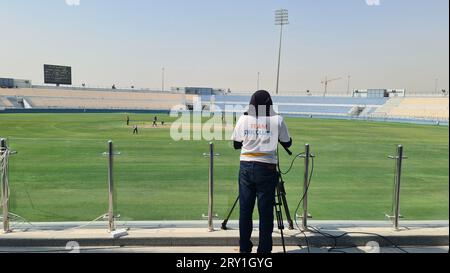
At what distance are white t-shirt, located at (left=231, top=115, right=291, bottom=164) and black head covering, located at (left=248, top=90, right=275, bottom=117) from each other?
0.07 metres

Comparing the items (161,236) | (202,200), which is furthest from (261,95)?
(202,200)

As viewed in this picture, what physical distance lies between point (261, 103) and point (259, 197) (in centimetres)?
97

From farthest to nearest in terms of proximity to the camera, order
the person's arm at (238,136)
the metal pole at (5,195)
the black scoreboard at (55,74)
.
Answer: the black scoreboard at (55,74)
the metal pole at (5,195)
the person's arm at (238,136)

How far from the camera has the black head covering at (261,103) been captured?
11.3 feet

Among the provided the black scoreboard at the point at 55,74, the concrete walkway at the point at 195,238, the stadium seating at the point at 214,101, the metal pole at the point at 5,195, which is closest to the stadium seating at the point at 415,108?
the stadium seating at the point at 214,101

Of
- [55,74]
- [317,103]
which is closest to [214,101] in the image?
[317,103]

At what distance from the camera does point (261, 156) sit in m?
3.43

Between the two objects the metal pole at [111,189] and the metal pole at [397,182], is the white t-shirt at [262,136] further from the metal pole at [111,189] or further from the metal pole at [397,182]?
the metal pole at [397,182]

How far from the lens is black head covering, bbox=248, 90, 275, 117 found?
11.3ft

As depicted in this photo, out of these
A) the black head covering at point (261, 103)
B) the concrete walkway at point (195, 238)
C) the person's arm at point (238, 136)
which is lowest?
the concrete walkway at point (195, 238)

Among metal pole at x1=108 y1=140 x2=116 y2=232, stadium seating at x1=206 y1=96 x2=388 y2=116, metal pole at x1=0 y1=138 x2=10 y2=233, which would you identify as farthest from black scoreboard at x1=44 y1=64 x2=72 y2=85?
metal pole at x1=108 y1=140 x2=116 y2=232
